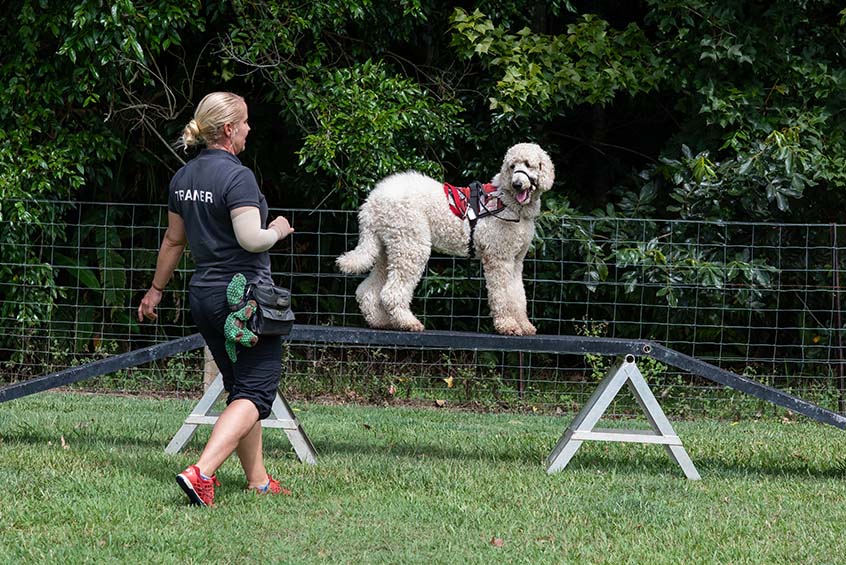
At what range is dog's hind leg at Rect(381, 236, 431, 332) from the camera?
6.21m

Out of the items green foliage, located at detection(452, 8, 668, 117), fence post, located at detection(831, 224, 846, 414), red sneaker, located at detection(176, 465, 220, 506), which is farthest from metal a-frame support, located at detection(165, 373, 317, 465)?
fence post, located at detection(831, 224, 846, 414)

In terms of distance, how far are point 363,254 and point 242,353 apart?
161 centimetres

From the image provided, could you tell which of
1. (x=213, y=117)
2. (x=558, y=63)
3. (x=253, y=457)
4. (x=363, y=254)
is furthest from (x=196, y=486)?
(x=558, y=63)

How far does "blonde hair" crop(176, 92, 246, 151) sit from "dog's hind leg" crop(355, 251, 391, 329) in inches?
70.7

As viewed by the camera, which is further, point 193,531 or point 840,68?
point 840,68

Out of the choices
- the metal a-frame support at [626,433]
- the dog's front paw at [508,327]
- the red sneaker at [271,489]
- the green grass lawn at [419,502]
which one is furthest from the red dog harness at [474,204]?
the red sneaker at [271,489]

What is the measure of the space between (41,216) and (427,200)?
445cm

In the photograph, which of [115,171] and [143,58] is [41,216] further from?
[143,58]

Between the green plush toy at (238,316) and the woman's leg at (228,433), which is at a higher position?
the green plush toy at (238,316)

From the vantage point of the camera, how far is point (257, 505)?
478 cm

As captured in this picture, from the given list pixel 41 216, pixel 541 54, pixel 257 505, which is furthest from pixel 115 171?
pixel 257 505

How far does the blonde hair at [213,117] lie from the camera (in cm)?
480

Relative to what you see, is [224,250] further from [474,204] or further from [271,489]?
[474,204]

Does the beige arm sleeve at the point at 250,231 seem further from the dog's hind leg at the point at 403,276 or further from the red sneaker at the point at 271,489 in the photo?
the dog's hind leg at the point at 403,276
